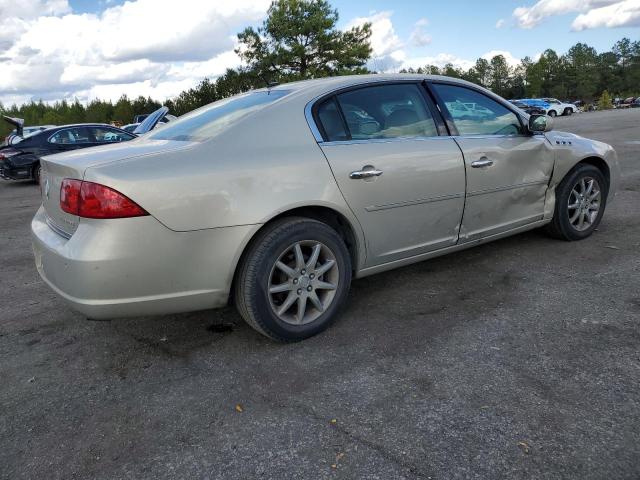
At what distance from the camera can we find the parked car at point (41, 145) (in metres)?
12.1

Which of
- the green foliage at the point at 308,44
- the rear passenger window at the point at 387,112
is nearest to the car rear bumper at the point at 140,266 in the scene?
the rear passenger window at the point at 387,112

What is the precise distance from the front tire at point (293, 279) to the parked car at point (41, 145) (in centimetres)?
1012

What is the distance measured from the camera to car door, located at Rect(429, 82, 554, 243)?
12.7 ft

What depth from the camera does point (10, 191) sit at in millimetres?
11961

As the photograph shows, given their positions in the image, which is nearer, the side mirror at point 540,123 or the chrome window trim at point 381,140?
the chrome window trim at point 381,140

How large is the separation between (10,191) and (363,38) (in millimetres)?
37728

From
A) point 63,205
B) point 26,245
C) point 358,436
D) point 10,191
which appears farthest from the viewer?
point 10,191

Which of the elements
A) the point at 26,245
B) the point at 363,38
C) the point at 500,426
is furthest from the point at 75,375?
the point at 363,38

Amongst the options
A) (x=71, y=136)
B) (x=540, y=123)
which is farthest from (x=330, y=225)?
(x=71, y=136)

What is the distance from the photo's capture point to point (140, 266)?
2.68 meters

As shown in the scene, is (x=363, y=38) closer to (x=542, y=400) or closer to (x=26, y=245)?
(x=26, y=245)

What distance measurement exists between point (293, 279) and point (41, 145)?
11.2m

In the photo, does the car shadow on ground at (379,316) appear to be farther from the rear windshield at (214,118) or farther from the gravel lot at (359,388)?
the rear windshield at (214,118)

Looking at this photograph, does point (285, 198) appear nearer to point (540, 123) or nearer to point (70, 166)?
point (70, 166)
